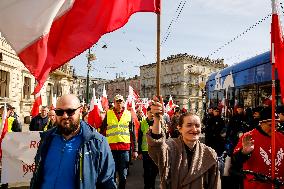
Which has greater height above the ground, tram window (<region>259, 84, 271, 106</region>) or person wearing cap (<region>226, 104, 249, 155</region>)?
tram window (<region>259, 84, 271, 106</region>)

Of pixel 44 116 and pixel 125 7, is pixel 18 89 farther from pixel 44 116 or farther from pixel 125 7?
pixel 125 7

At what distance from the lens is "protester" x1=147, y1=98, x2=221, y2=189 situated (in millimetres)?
3285

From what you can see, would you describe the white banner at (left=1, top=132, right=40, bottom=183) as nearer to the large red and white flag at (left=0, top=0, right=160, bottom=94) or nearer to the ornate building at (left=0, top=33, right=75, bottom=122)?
the large red and white flag at (left=0, top=0, right=160, bottom=94)

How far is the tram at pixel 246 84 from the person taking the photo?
10680mm

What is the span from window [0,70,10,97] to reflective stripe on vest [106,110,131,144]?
18539mm

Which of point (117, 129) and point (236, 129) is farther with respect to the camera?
point (236, 129)

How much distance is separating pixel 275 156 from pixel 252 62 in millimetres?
8069

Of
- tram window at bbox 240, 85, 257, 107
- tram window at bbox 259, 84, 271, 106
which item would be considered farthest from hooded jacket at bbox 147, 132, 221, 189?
tram window at bbox 240, 85, 257, 107

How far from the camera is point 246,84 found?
40.6ft

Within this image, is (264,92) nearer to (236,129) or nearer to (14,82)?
(236,129)

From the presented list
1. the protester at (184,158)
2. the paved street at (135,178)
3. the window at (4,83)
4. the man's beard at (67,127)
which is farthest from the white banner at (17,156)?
the window at (4,83)

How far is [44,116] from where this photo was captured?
32.4 ft

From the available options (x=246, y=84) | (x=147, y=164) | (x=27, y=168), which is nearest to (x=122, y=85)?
(x=246, y=84)

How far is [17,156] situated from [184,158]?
5.83 meters
